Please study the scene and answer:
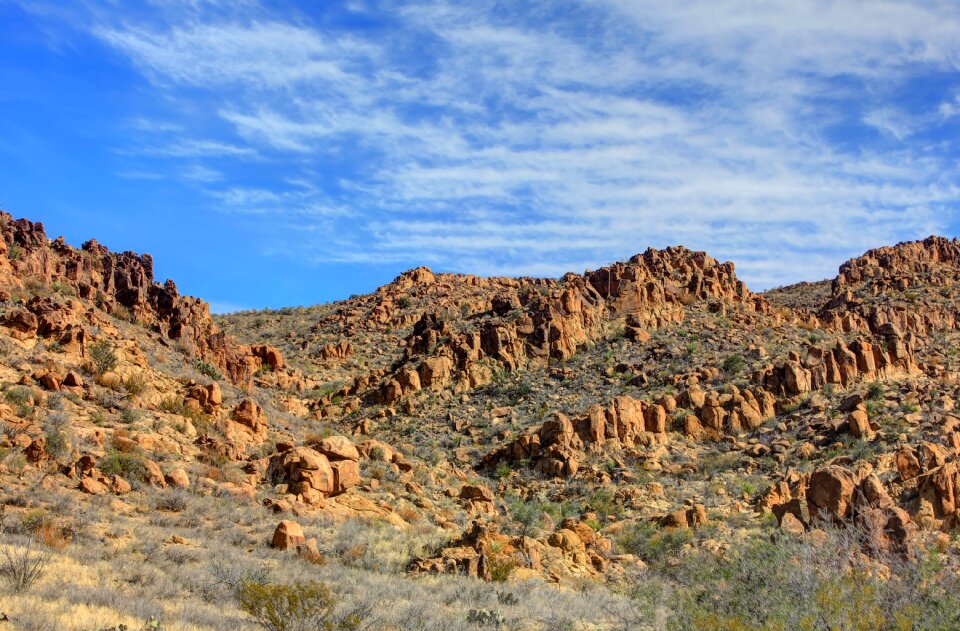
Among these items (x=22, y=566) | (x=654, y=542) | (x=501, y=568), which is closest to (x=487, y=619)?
(x=501, y=568)

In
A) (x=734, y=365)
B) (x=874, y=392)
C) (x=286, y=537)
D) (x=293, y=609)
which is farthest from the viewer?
(x=734, y=365)

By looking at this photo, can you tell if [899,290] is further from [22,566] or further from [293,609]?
[22,566]

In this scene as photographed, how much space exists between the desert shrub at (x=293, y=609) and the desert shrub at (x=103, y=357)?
47.7 ft

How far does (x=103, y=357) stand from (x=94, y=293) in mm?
10481

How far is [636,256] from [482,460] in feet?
81.0

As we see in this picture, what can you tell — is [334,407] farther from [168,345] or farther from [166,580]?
[166,580]

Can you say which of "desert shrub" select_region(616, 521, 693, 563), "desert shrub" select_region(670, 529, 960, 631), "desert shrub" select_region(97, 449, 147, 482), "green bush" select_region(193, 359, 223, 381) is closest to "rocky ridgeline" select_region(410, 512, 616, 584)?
"desert shrub" select_region(616, 521, 693, 563)

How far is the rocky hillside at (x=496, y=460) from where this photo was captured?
36.5 feet

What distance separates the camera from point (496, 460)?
103ft

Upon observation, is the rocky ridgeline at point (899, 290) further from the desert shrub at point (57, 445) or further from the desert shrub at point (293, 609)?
the desert shrub at point (57, 445)

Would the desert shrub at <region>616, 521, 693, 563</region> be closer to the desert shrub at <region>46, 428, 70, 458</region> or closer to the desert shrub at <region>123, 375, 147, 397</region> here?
the desert shrub at <region>46, 428, 70, 458</region>

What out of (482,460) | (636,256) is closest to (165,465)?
(482,460)

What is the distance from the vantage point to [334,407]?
1617 inches

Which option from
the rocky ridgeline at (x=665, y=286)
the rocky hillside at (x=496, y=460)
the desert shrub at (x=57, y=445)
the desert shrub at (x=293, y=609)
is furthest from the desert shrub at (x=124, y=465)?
the rocky ridgeline at (x=665, y=286)
